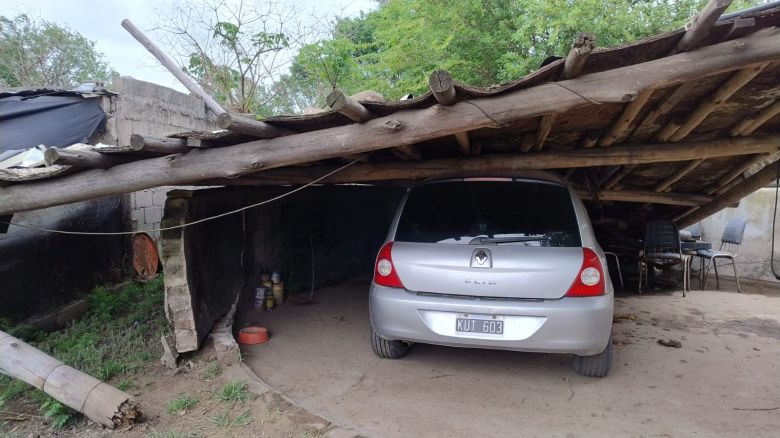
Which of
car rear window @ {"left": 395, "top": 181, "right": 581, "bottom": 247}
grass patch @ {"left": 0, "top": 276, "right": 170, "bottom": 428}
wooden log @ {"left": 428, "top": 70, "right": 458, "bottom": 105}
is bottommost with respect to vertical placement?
grass patch @ {"left": 0, "top": 276, "right": 170, "bottom": 428}

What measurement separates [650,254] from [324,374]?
5852 mm

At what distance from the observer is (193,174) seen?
11.7 ft

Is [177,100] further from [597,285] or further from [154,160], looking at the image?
[597,285]

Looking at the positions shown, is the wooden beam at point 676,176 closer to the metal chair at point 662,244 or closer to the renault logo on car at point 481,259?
the metal chair at point 662,244

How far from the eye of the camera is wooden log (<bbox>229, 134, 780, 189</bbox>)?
432cm

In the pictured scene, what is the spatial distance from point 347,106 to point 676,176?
191 inches

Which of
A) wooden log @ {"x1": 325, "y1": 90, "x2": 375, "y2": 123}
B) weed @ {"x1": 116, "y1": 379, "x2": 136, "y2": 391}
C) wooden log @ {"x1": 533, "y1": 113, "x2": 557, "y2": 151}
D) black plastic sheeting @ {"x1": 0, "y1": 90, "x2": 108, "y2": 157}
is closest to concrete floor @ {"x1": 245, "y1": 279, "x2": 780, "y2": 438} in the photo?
weed @ {"x1": 116, "y1": 379, "x2": 136, "y2": 391}

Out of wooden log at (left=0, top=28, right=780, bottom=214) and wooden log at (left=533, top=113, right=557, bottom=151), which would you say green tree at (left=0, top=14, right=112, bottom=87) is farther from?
wooden log at (left=533, top=113, right=557, bottom=151)

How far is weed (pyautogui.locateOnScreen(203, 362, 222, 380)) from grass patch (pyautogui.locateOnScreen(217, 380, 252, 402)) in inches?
12.3

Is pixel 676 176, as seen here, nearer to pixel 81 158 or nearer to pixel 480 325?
pixel 480 325

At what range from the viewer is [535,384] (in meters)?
3.77

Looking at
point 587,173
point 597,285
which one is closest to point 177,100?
point 587,173

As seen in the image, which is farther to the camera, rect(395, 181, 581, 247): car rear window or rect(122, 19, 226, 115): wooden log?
rect(122, 19, 226, 115): wooden log

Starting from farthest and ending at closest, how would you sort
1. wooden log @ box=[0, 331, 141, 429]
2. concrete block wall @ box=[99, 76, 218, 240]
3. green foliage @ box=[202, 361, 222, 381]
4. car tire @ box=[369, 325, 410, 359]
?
concrete block wall @ box=[99, 76, 218, 240] < car tire @ box=[369, 325, 410, 359] < green foliage @ box=[202, 361, 222, 381] < wooden log @ box=[0, 331, 141, 429]
